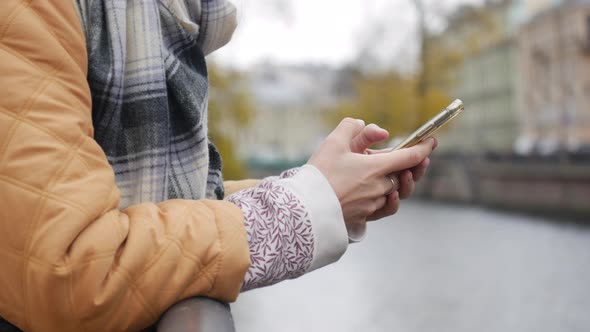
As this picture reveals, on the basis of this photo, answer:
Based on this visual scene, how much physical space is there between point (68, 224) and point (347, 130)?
36 centimetres

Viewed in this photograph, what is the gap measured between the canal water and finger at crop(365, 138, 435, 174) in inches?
191

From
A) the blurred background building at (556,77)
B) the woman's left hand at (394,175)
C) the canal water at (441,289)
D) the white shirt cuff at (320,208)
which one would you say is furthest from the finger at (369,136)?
the blurred background building at (556,77)

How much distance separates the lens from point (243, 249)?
2.91 feet

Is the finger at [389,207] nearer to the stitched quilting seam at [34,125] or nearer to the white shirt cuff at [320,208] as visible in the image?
the white shirt cuff at [320,208]

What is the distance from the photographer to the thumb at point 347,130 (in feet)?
3.31

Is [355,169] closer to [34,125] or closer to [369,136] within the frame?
[369,136]

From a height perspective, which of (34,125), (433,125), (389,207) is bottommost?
(389,207)

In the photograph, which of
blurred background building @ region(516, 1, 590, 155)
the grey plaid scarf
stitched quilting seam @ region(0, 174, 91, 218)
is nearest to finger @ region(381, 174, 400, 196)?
the grey plaid scarf

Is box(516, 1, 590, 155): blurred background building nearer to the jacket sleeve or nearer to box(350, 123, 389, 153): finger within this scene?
box(350, 123, 389, 153): finger

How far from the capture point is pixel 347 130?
1.02 metres

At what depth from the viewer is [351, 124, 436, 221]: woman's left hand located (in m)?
1.07

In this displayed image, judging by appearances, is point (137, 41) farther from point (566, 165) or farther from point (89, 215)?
point (566, 165)

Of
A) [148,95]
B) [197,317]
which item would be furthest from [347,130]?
[197,317]

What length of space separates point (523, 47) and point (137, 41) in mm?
41005
